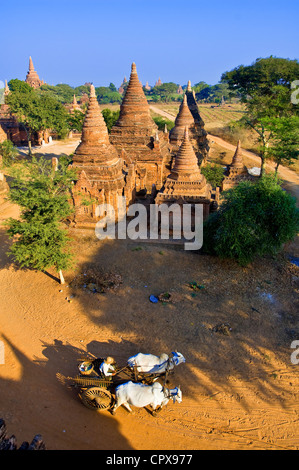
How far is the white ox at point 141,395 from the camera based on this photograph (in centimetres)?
853

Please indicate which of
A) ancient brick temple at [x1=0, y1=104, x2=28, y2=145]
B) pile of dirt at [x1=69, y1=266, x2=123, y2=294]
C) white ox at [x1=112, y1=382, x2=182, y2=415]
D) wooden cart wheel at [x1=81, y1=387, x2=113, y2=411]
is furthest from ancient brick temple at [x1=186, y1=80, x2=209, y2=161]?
wooden cart wheel at [x1=81, y1=387, x2=113, y2=411]

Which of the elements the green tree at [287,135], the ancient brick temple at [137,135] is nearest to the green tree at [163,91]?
the green tree at [287,135]

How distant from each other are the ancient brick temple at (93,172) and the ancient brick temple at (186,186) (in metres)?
3.26

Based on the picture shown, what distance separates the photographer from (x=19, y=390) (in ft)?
31.9

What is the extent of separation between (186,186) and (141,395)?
14.3 meters

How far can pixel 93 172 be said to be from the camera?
66.9ft

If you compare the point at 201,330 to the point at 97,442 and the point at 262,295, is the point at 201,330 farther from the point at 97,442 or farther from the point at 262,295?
the point at 97,442

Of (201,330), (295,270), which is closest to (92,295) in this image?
(201,330)

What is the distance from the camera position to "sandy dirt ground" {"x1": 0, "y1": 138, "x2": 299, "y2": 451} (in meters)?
8.67

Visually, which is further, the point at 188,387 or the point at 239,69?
the point at 239,69

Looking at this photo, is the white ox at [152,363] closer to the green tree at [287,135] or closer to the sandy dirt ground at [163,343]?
the sandy dirt ground at [163,343]

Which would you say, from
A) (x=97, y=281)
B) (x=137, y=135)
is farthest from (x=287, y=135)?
(x=97, y=281)

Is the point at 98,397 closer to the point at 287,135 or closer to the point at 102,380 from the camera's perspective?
the point at 102,380

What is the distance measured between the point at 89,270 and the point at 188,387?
24.9ft
